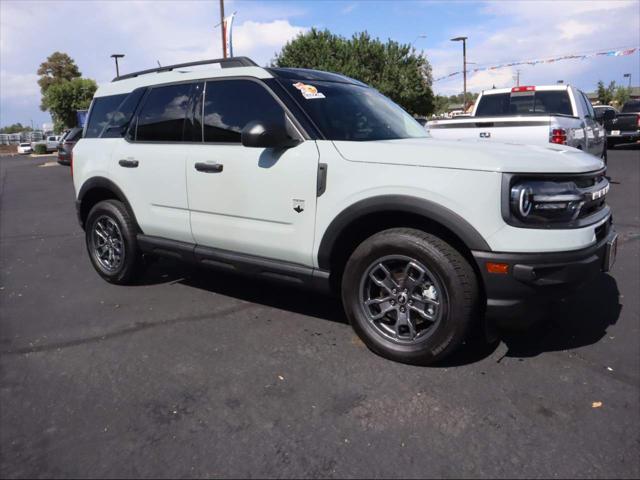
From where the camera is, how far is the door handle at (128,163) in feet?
14.8

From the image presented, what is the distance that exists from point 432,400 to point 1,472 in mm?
2056

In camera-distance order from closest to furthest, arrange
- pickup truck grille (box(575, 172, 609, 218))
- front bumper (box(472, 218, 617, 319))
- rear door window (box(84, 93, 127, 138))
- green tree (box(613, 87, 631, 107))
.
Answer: front bumper (box(472, 218, 617, 319)), pickup truck grille (box(575, 172, 609, 218)), rear door window (box(84, 93, 127, 138)), green tree (box(613, 87, 631, 107))

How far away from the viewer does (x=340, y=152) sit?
331cm

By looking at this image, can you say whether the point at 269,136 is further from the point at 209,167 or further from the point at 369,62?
the point at 369,62

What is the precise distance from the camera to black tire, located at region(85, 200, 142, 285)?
470cm

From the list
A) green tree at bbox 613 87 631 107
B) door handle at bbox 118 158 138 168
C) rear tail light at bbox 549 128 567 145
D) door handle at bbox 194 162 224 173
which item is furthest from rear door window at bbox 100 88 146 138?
green tree at bbox 613 87 631 107

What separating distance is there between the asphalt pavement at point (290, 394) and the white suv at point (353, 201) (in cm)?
38

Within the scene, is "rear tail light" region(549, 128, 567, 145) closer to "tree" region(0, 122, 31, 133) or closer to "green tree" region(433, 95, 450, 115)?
"green tree" region(433, 95, 450, 115)

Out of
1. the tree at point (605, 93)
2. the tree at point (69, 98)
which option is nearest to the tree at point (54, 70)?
the tree at point (69, 98)

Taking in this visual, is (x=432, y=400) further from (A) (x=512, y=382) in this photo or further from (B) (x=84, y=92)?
(B) (x=84, y=92)

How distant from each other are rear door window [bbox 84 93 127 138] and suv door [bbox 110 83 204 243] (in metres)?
0.43

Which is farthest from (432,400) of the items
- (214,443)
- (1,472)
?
(1,472)

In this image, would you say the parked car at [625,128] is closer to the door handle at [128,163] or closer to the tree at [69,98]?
the door handle at [128,163]

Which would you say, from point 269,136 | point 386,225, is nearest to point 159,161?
point 269,136
